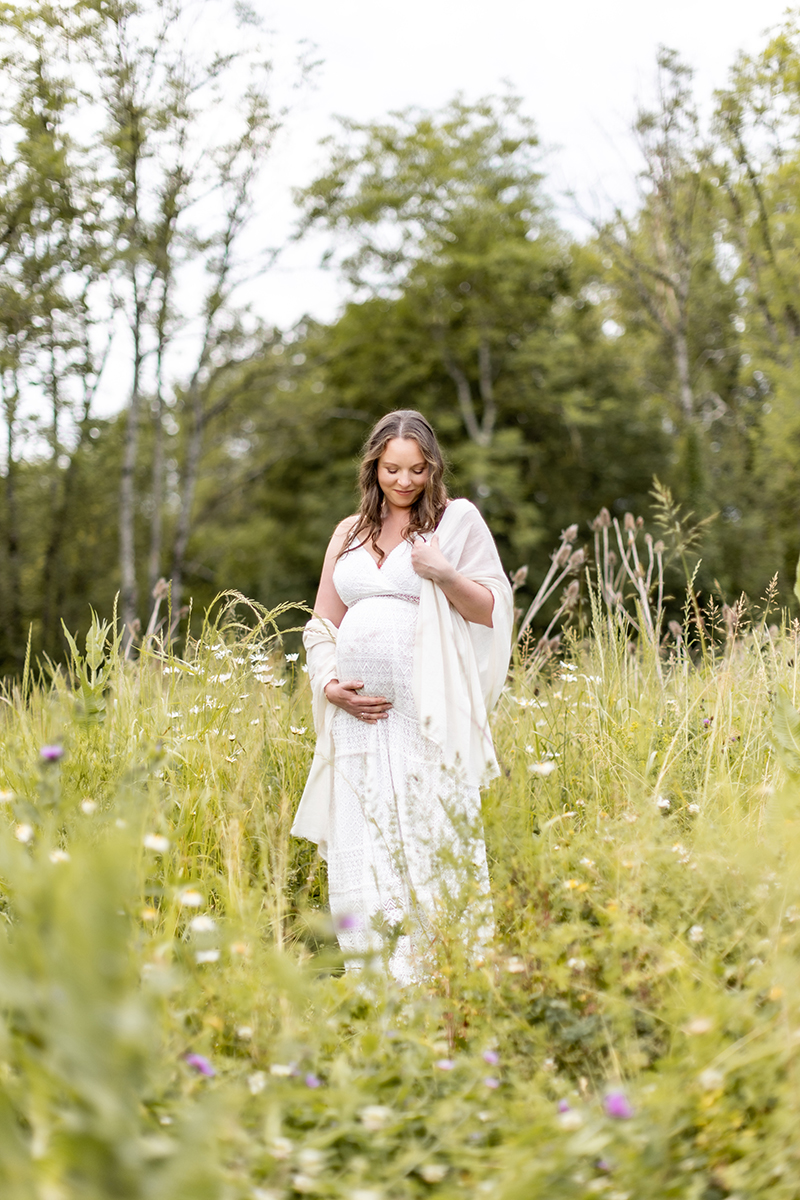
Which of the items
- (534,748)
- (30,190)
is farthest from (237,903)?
(30,190)

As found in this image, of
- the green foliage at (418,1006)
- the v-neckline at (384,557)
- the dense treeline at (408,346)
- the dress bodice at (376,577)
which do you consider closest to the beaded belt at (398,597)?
the dress bodice at (376,577)

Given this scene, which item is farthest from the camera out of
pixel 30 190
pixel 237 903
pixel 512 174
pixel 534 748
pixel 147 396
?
pixel 147 396

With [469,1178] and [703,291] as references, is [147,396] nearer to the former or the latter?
[703,291]

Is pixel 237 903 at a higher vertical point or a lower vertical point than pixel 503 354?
lower

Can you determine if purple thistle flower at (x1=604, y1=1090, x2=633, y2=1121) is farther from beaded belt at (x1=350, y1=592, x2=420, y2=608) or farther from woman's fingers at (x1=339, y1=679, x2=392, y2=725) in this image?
beaded belt at (x1=350, y1=592, x2=420, y2=608)

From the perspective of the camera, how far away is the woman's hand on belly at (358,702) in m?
3.31

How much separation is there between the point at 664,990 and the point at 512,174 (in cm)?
2499

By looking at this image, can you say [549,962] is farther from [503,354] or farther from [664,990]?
[503,354]

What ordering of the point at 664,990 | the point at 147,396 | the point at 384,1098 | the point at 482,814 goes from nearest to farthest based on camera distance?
the point at 384,1098, the point at 664,990, the point at 482,814, the point at 147,396

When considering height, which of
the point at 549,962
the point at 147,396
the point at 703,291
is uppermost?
the point at 703,291

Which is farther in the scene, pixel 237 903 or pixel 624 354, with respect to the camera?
pixel 624 354

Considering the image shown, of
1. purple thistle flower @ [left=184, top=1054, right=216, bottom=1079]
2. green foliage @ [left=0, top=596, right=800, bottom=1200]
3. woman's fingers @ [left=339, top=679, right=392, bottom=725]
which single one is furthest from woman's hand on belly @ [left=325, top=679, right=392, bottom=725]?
purple thistle flower @ [left=184, top=1054, right=216, bottom=1079]

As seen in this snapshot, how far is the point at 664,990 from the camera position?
2.06 metres

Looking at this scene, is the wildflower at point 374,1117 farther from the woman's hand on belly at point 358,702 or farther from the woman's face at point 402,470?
the woman's face at point 402,470
